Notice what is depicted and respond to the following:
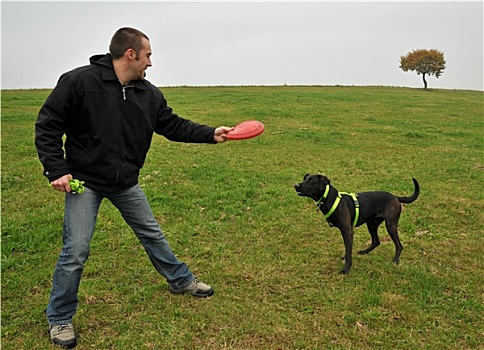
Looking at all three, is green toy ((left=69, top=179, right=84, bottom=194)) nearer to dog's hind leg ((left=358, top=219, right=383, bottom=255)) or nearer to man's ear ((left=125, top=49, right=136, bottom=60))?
man's ear ((left=125, top=49, right=136, bottom=60))

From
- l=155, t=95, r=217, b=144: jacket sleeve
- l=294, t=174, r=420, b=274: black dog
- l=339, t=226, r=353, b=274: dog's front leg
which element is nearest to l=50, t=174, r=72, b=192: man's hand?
l=155, t=95, r=217, b=144: jacket sleeve

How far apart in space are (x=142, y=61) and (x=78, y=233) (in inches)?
68.0

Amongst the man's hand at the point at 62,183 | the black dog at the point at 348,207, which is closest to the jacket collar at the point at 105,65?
the man's hand at the point at 62,183

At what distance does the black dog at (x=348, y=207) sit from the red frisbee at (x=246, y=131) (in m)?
1.05

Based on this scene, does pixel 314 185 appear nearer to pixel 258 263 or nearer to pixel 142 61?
pixel 258 263

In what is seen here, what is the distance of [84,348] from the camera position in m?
4.20

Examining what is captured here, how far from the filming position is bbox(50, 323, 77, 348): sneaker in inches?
164

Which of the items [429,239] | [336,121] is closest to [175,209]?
[429,239]

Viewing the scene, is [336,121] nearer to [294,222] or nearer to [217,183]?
[217,183]

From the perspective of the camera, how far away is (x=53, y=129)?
150 inches

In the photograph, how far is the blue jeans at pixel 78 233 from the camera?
4059mm

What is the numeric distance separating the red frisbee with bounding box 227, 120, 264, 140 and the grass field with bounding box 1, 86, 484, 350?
1.89 meters

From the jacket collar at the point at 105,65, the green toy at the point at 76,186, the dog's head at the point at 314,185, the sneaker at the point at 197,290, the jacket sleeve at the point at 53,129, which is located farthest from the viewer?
the dog's head at the point at 314,185

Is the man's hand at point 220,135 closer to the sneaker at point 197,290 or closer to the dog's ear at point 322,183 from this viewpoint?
the dog's ear at point 322,183
